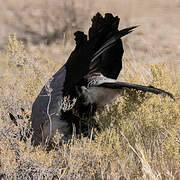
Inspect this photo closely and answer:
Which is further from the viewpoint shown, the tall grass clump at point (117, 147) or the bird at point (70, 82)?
the bird at point (70, 82)

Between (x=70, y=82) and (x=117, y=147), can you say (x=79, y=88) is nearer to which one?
(x=70, y=82)

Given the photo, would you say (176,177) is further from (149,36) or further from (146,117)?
(149,36)

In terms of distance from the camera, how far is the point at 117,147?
351 cm

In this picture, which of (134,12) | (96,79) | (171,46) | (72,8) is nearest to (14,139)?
(96,79)

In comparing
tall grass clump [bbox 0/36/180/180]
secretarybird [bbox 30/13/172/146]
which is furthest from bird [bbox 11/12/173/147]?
tall grass clump [bbox 0/36/180/180]

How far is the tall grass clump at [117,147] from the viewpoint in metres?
3.41

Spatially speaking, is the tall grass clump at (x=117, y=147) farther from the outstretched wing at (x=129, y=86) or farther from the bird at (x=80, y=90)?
the outstretched wing at (x=129, y=86)

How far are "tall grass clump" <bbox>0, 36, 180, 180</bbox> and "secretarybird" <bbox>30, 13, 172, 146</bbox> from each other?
114mm

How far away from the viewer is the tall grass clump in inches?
134

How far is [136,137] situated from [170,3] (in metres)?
7.09

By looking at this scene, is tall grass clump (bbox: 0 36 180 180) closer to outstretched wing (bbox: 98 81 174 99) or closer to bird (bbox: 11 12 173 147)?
bird (bbox: 11 12 173 147)

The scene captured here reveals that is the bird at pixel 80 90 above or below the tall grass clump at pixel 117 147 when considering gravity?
above

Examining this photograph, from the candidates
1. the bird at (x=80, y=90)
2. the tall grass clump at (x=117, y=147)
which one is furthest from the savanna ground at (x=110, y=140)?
the bird at (x=80, y=90)

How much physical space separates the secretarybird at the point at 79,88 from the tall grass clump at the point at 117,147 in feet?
0.37
